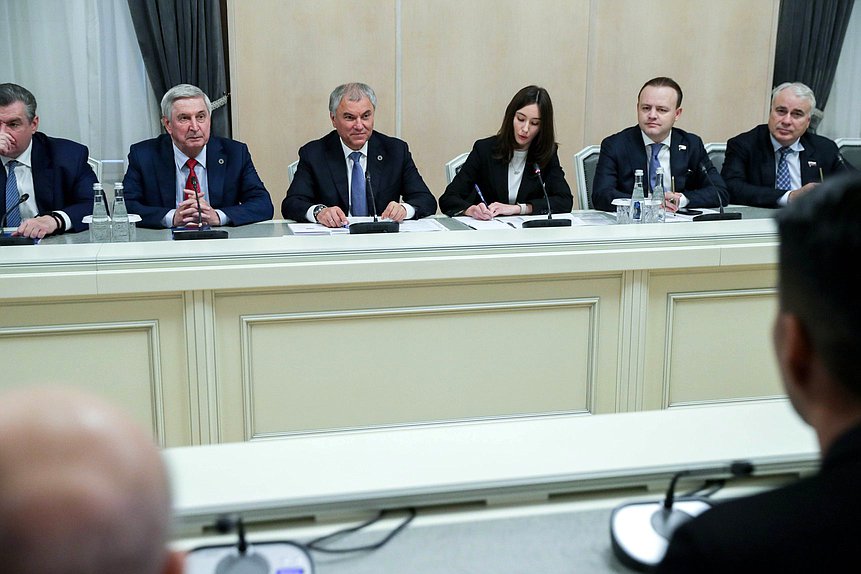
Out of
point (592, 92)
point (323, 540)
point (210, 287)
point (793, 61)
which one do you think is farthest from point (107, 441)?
point (793, 61)

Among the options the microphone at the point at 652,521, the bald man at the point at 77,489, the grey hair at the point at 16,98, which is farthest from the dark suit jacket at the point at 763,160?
the bald man at the point at 77,489

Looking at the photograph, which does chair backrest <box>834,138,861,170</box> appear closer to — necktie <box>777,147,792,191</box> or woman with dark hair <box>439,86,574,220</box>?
necktie <box>777,147,792,191</box>

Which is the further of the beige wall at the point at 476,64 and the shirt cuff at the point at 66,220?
the beige wall at the point at 476,64

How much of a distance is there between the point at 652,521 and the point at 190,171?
3073 mm

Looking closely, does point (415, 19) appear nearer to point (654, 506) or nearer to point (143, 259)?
point (143, 259)

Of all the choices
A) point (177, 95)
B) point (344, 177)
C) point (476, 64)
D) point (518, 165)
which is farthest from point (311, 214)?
point (476, 64)

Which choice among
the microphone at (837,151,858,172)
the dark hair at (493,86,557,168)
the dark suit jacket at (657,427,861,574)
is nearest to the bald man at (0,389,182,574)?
the dark suit jacket at (657,427,861,574)

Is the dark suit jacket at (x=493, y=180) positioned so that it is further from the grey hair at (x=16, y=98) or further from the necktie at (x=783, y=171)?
the grey hair at (x=16, y=98)

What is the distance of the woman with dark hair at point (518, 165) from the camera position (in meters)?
3.93

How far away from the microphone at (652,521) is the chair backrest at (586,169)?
10.3 ft

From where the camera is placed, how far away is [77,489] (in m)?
0.41

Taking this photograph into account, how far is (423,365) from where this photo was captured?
258 cm

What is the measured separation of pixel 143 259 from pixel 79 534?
2095 mm

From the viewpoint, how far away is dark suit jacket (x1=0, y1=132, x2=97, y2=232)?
350 cm
